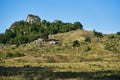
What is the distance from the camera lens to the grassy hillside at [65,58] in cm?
3350

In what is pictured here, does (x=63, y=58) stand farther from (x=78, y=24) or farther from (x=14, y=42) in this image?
(x=78, y=24)

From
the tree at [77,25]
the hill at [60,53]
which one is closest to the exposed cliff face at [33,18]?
the hill at [60,53]

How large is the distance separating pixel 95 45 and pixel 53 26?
55.1 metres

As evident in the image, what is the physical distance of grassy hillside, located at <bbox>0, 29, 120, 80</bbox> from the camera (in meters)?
33.5

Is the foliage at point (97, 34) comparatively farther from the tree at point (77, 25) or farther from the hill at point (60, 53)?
the tree at point (77, 25)

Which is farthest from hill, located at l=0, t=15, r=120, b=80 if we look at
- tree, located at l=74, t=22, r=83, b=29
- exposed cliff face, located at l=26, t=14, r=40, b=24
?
tree, located at l=74, t=22, r=83, b=29

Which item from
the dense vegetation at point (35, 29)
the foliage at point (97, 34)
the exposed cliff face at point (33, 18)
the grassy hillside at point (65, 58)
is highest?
the exposed cliff face at point (33, 18)

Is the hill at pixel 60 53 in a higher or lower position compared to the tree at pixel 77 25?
lower

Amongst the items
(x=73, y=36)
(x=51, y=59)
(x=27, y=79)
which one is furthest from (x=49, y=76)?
(x=73, y=36)

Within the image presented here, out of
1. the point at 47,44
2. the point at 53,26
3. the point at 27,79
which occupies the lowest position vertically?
the point at 27,79

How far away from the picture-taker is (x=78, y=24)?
151750mm

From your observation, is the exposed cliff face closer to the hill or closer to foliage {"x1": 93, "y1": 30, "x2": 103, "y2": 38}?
the hill

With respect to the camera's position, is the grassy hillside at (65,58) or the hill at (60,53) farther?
the hill at (60,53)

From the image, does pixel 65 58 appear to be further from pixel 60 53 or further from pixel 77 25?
pixel 77 25
